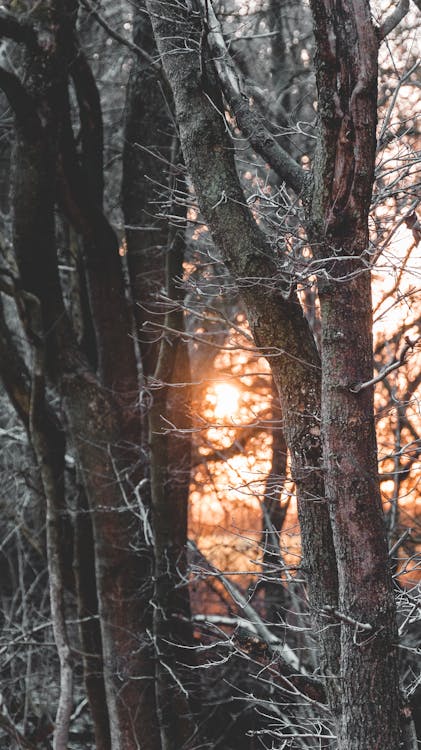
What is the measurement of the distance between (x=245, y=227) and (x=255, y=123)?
635mm

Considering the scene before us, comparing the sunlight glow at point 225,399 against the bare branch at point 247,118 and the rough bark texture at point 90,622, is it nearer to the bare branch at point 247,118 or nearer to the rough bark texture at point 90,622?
the rough bark texture at point 90,622

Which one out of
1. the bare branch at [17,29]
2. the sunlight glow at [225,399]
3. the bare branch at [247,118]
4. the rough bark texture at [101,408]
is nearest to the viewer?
the bare branch at [247,118]

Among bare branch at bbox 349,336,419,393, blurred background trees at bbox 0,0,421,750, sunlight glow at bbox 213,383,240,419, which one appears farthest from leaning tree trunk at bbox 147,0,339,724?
sunlight glow at bbox 213,383,240,419

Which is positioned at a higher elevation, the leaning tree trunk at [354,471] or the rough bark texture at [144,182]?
the rough bark texture at [144,182]

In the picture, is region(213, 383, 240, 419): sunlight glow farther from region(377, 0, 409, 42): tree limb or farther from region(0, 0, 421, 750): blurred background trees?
region(377, 0, 409, 42): tree limb

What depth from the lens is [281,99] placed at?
9.46 m

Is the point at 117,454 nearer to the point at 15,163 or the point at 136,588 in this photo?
the point at 136,588

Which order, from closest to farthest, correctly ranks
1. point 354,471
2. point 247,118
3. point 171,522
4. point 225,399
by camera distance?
point 354,471
point 247,118
point 171,522
point 225,399

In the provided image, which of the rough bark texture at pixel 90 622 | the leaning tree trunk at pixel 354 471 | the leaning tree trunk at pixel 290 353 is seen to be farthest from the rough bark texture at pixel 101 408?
the leaning tree trunk at pixel 354 471

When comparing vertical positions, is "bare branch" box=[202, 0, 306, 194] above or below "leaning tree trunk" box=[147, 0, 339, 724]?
above

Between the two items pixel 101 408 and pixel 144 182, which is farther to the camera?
pixel 144 182

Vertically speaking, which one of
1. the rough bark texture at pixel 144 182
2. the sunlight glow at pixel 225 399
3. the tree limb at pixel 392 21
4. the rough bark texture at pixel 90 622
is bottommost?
the rough bark texture at pixel 90 622

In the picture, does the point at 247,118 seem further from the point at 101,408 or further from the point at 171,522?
the point at 171,522

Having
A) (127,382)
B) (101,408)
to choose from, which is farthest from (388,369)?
(127,382)
